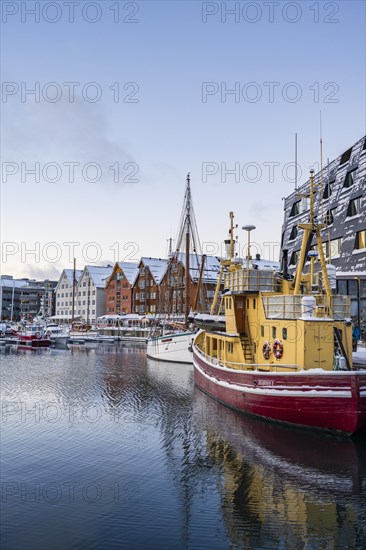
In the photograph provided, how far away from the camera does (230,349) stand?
2783cm

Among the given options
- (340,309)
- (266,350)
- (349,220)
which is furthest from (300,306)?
(349,220)

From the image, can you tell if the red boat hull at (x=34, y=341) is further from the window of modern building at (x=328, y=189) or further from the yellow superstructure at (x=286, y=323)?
the yellow superstructure at (x=286, y=323)

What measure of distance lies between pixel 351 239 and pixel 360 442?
87.3ft

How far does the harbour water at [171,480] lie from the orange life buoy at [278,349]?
3.28 meters

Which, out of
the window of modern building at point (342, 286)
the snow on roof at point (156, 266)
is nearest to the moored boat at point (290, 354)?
the window of modern building at point (342, 286)

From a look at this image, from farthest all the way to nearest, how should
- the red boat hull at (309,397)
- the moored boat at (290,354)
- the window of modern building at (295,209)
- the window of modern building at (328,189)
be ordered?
the window of modern building at (295,209)
the window of modern building at (328,189)
the moored boat at (290,354)
the red boat hull at (309,397)

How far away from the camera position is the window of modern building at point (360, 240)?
136 feet

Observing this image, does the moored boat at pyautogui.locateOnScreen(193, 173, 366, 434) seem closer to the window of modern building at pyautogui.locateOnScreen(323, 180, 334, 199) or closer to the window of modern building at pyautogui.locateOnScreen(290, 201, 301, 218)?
the window of modern building at pyautogui.locateOnScreen(323, 180, 334, 199)

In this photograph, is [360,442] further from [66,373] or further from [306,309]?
[66,373]

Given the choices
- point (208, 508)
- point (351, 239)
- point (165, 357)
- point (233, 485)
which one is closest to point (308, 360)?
point (233, 485)

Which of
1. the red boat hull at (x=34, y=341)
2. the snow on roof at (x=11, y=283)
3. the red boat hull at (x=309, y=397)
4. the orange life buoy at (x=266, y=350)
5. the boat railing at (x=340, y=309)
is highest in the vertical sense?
the snow on roof at (x=11, y=283)

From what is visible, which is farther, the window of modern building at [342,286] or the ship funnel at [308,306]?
the window of modern building at [342,286]

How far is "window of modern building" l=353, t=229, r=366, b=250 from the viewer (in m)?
41.4

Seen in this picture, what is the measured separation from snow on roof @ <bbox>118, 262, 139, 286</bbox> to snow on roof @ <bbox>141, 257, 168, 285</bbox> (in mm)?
6249
